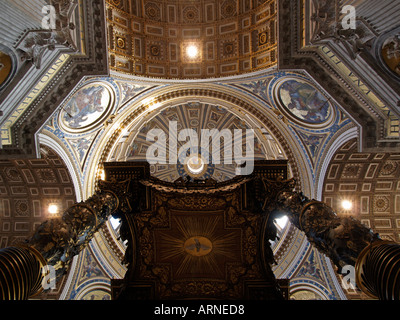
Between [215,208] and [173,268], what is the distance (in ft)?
6.06

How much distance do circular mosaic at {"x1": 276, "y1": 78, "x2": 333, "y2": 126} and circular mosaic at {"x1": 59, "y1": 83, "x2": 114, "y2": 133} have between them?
284 inches

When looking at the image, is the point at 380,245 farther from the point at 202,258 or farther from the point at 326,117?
the point at 326,117

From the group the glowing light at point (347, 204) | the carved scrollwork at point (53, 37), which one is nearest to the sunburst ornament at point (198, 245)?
the carved scrollwork at point (53, 37)

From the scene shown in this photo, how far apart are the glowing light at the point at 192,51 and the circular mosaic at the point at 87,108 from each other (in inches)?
151

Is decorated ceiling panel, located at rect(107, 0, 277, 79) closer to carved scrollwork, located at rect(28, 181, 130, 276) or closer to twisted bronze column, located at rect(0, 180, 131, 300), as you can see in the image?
carved scrollwork, located at rect(28, 181, 130, 276)

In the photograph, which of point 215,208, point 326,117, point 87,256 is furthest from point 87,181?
point 326,117

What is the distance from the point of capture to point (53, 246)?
482 cm

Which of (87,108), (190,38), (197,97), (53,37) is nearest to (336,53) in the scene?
(197,97)

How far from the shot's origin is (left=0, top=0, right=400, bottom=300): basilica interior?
8867 mm

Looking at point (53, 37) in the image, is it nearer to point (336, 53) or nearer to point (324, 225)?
point (336, 53)

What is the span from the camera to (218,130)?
1731cm

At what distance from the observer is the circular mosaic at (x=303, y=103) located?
1152 cm

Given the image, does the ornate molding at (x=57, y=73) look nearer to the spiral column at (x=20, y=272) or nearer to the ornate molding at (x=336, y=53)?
the spiral column at (x=20, y=272)

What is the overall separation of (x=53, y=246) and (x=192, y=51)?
10.9 meters
